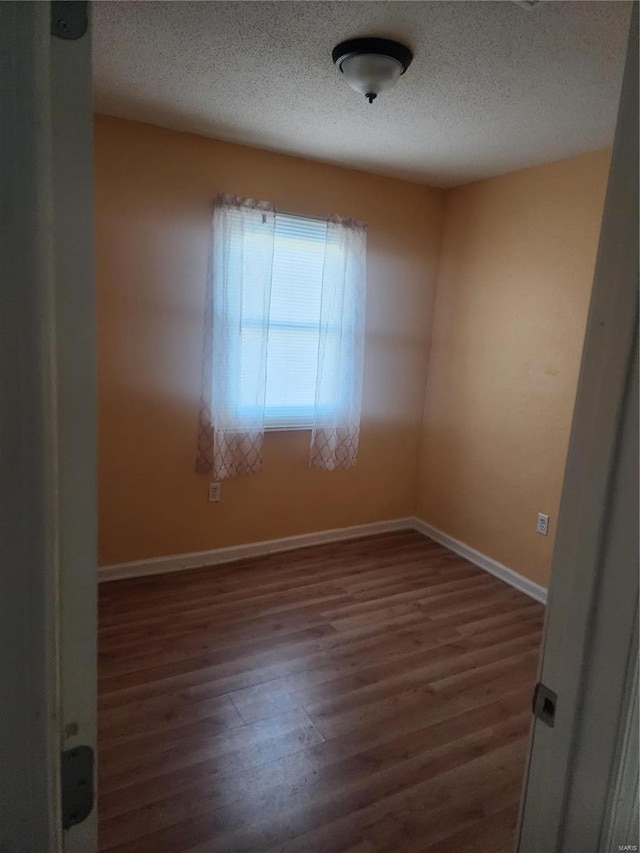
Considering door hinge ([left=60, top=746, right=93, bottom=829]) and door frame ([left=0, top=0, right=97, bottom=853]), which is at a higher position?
door frame ([left=0, top=0, right=97, bottom=853])

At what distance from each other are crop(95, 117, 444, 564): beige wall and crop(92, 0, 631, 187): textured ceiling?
210 mm

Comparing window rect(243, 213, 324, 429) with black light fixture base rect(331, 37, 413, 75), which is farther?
window rect(243, 213, 324, 429)

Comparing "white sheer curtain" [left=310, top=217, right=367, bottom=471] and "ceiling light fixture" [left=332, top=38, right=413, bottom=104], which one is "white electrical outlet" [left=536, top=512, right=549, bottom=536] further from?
"ceiling light fixture" [left=332, top=38, right=413, bottom=104]

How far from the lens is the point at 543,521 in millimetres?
3027

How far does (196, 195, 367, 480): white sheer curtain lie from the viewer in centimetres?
292

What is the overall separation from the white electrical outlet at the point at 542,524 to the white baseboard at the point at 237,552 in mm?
1145

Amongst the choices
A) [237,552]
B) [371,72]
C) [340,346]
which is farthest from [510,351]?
[237,552]

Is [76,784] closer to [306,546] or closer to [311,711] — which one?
[311,711]

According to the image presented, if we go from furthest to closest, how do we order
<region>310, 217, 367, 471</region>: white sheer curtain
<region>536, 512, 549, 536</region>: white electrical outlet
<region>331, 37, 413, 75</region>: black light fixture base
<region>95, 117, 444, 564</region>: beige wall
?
1. <region>310, 217, 367, 471</region>: white sheer curtain
2. <region>536, 512, 549, 536</region>: white electrical outlet
3. <region>95, 117, 444, 564</region>: beige wall
4. <region>331, 37, 413, 75</region>: black light fixture base

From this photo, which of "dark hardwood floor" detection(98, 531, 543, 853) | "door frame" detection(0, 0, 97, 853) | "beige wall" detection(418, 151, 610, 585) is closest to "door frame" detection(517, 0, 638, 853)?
"door frame" detection(0, 0, 97, 853)

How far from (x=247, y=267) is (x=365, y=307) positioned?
85cm

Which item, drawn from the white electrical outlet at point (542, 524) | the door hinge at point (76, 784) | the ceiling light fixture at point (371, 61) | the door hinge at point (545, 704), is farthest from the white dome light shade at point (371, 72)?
the white electrical outlet at point (542, 524)

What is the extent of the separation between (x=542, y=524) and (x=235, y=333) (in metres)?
2.08

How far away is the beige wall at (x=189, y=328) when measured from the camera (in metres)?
2.75
